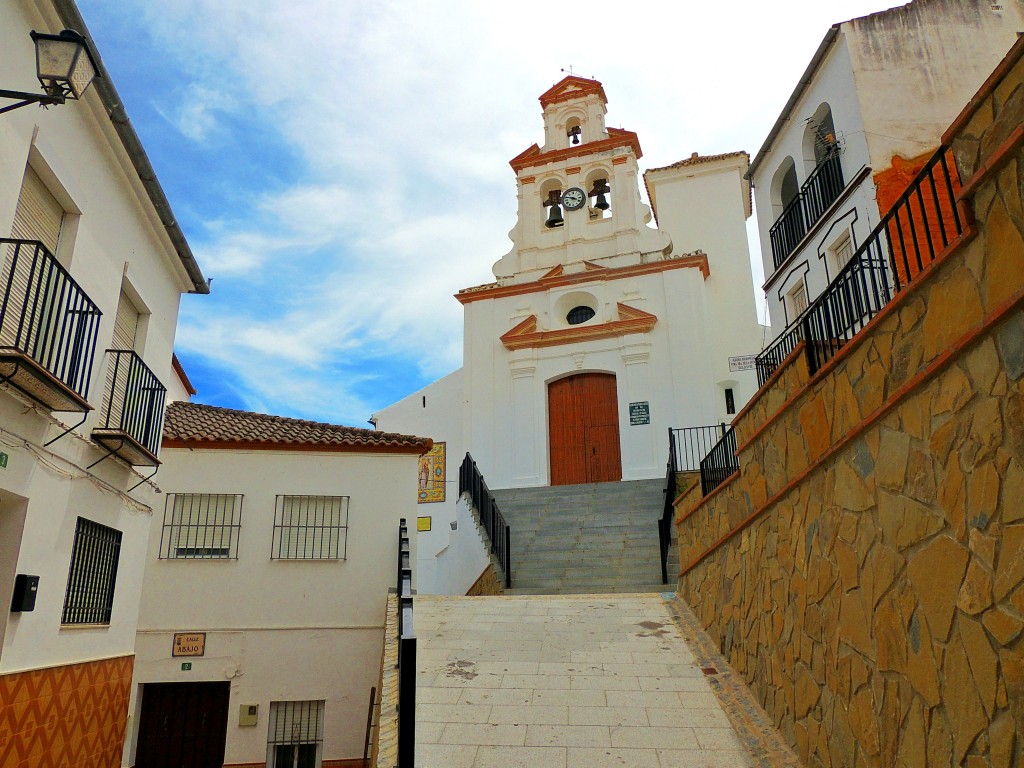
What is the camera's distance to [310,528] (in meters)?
11.3

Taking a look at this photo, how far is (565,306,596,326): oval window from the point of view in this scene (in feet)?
59.8

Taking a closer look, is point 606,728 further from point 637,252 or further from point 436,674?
point 637,252

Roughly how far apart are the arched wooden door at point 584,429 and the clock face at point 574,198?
436cm

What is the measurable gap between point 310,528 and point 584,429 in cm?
728

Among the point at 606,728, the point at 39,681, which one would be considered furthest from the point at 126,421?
the point at 606,728

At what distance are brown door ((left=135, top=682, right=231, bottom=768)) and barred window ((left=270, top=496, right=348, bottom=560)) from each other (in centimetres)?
193

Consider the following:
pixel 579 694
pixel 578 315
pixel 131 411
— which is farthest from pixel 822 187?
pixel 131 411

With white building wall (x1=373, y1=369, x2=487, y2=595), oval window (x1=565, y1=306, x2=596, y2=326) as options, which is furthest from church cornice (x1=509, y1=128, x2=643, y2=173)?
white building wall (x1=373, y1=369, x2=487, y2=595)

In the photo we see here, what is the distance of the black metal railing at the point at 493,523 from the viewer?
35.6ft

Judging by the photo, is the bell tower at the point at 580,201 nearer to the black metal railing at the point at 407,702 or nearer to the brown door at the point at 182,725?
the brown door at the point at 182,725

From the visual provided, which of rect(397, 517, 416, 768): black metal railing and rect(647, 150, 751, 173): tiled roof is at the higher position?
Result: rect(647, 150, 751, 173): tiled roof

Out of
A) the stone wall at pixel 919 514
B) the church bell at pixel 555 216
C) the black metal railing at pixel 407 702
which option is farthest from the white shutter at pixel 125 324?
the church bell at pixel 555 216

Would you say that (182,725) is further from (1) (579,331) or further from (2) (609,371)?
(1) (579,331)

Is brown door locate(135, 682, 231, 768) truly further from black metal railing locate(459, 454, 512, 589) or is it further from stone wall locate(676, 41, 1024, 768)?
stone wall locate(676, 41, 1024, 768)
